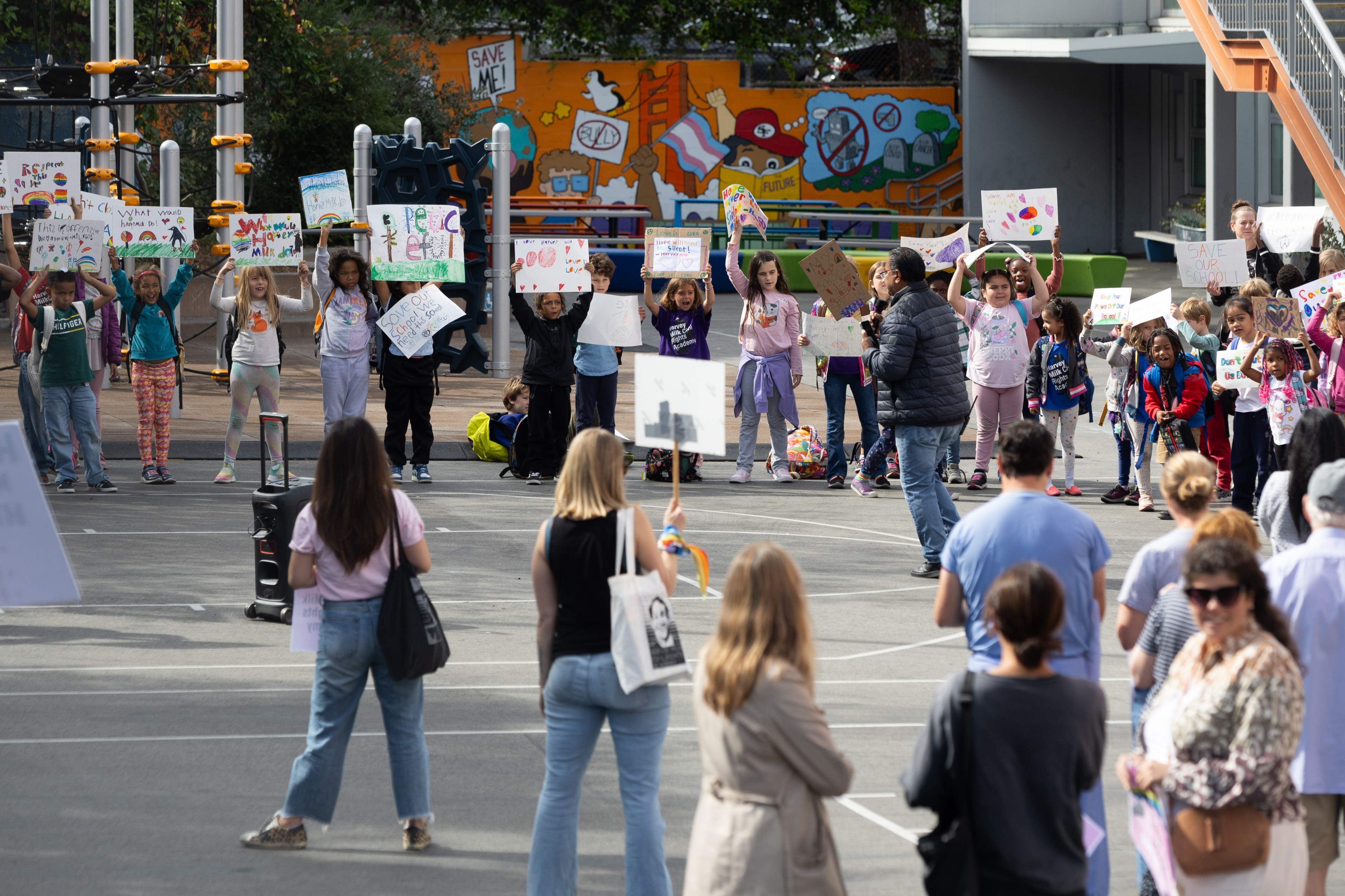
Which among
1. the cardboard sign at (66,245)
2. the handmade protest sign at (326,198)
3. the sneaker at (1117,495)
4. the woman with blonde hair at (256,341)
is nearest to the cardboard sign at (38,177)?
the cardboard sign at (66,245)

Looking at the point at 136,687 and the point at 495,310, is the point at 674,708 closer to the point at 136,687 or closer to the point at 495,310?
the point at 136,687

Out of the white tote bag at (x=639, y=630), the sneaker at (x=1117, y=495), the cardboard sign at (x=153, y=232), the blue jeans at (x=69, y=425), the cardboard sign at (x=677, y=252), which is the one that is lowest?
the sneaker at (x=1117, y=495)

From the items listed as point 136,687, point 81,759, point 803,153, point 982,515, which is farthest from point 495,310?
point 803,153

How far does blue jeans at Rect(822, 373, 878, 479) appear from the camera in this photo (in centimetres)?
1512

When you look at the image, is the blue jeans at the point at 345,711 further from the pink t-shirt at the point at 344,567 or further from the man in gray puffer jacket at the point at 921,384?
the man in gray puffer jacket at the point at 921,384

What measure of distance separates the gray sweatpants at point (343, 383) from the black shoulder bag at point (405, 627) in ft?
26.9

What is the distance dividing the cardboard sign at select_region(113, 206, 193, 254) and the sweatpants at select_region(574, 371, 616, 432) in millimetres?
4131

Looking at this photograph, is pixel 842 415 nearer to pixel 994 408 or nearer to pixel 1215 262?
pixel 994 408

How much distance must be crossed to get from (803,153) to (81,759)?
32.5 metres

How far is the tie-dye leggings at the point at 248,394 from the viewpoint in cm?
1464

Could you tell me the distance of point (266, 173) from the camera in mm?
29828

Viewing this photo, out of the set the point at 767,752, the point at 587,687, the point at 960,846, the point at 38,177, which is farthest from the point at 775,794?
the point at 38,177

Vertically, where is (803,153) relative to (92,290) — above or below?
above

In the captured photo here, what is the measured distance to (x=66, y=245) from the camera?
1483 cm
